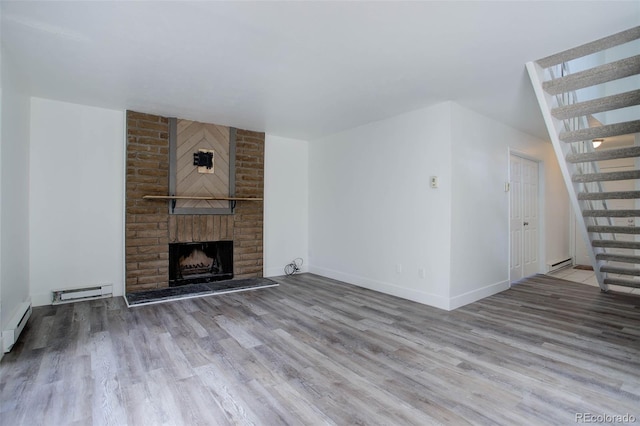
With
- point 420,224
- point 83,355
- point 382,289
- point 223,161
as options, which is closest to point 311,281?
point 382,289

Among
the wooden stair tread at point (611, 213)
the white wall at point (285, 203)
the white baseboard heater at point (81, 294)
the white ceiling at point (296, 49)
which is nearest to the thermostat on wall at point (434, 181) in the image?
the white ceiling at point (296, 49)

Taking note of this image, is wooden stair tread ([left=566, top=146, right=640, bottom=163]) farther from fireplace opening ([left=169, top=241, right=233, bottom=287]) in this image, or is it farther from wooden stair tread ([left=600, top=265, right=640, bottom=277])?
fireplace opening ([left=169, top=241, right=233, bottom=287])

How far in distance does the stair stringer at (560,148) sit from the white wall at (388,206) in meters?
0.93

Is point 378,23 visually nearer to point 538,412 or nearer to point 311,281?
point 538,412

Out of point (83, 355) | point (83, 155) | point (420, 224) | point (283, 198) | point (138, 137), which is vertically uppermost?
point (138, 137)

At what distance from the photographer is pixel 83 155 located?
397cm

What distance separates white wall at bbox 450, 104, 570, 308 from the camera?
3695mm

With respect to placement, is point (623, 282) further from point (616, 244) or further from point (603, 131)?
point (603, 131)

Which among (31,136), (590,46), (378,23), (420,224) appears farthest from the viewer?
(420,224)

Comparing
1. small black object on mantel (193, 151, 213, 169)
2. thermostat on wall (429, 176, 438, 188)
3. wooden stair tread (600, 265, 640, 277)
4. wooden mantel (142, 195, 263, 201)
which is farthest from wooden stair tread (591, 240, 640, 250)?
small black object on mantel (193, 151, 213, 169)

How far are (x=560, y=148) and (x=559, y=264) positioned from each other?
3861 millimetres

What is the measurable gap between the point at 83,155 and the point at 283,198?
9.59 ft

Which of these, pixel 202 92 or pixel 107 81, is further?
pixel 202 92

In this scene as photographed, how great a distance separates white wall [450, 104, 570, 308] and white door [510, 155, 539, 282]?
310 millimetres
